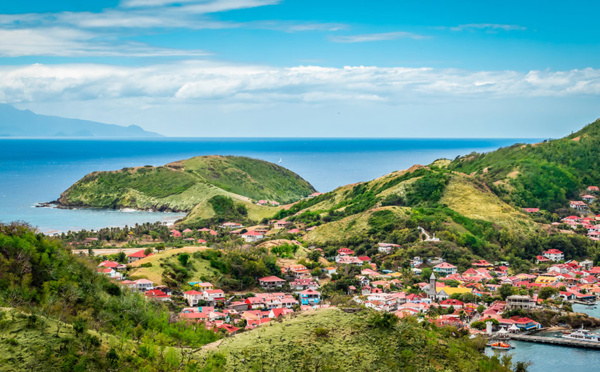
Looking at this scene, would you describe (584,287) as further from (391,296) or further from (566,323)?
(391,296)

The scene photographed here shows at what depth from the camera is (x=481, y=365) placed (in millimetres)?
25391

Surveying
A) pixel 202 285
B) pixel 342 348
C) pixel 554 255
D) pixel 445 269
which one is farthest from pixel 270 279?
pixel 554 255

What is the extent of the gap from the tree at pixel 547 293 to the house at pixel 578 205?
4426 centimetres

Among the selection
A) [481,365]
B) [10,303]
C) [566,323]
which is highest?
[10,303]

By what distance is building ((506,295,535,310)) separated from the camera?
161ft

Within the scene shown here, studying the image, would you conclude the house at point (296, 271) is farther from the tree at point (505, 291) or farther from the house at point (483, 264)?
the house at point (483, 264)

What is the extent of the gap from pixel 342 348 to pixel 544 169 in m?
86.7

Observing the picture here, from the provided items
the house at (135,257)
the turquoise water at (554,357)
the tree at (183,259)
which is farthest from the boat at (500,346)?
the house at (135,257)

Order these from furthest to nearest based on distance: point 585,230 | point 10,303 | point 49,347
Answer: point 585,230 < point 10,303 < point 49,347

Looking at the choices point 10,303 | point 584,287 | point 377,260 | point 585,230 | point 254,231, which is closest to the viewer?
point 10,303

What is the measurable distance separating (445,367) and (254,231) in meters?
63.5

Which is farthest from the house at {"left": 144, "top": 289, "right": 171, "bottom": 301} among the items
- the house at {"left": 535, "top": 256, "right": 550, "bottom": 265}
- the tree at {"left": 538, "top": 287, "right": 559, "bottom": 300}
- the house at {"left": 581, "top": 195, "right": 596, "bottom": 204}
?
the house at {"left": 581, "top": 195, "right": 596, "bottom": 204}

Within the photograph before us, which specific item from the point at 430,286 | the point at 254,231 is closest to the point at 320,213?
the point at 254,231

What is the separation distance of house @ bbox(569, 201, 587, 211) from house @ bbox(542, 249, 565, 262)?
25.9m
